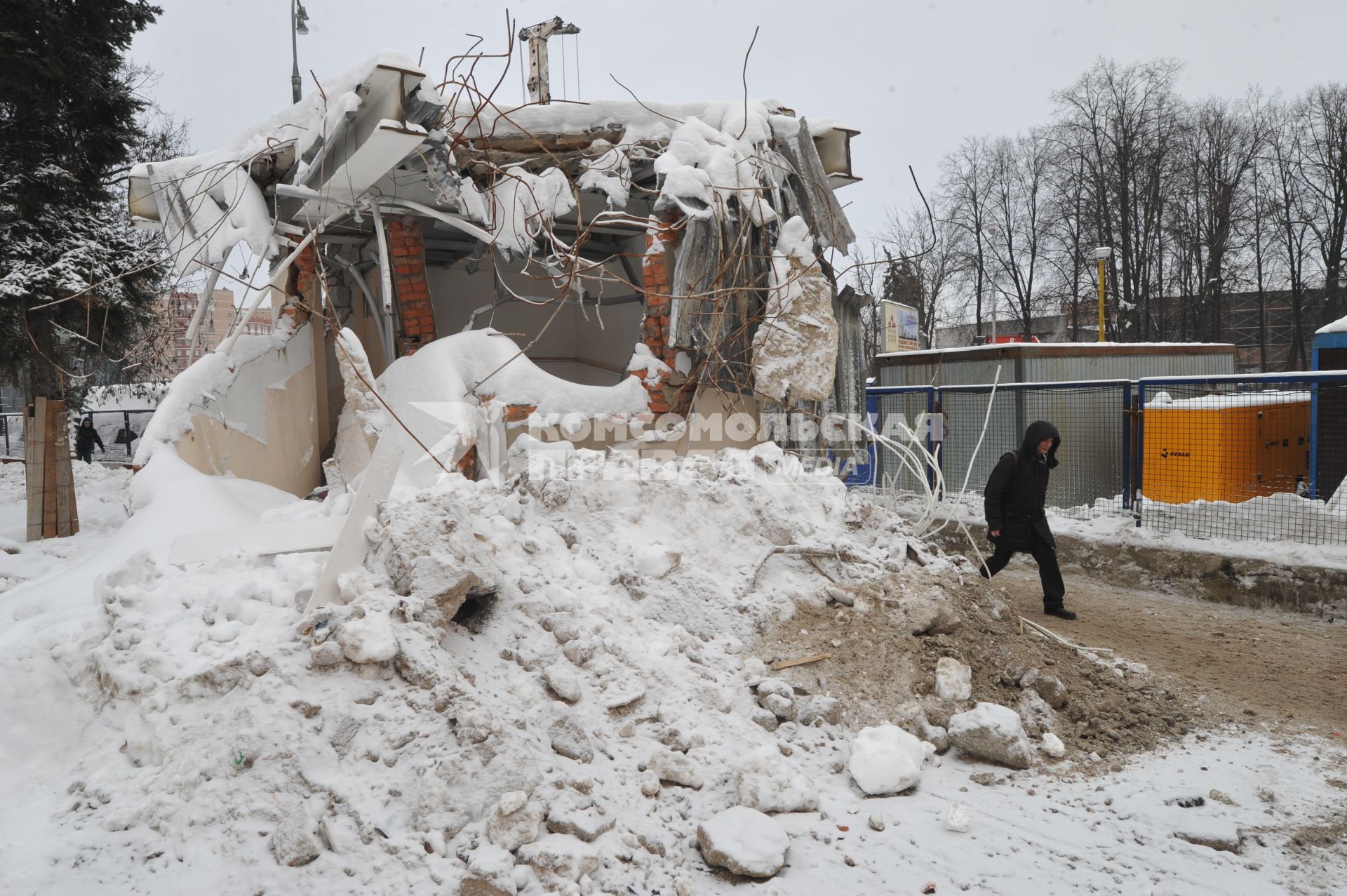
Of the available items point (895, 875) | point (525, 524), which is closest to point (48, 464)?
point (525, 524)

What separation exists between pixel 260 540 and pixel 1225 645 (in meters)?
6.10

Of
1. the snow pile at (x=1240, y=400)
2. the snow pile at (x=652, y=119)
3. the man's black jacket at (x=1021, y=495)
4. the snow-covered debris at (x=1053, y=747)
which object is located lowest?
the snow-covered debris at (x=1053, y=747)

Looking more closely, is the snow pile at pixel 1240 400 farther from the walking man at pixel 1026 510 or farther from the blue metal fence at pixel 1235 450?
the walking man at pixel 1026 510

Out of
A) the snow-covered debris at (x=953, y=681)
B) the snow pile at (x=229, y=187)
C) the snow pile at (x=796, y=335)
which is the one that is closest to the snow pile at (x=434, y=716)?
the snow-covered debris at (x=953, y=681)

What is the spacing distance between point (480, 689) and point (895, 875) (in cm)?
171

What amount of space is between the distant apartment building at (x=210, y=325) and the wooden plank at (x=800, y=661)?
5.02 m

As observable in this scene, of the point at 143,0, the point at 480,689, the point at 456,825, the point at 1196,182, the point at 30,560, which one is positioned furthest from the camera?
the point at 1196,182

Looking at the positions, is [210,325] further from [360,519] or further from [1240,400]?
[1240,400]

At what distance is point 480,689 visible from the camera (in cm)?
333

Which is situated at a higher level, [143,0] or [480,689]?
[143,0]

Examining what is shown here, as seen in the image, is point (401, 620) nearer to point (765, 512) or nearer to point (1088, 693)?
point (765, 512)

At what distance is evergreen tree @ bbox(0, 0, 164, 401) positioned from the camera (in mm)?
8328

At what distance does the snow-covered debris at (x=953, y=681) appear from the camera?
12.9ft

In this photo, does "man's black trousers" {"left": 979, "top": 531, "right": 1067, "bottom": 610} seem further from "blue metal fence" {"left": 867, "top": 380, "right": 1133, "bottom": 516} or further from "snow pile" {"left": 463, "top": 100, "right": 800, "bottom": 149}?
"snow pile" {"left": 463, "top": 100, "right": 800, "bottom": 149}
